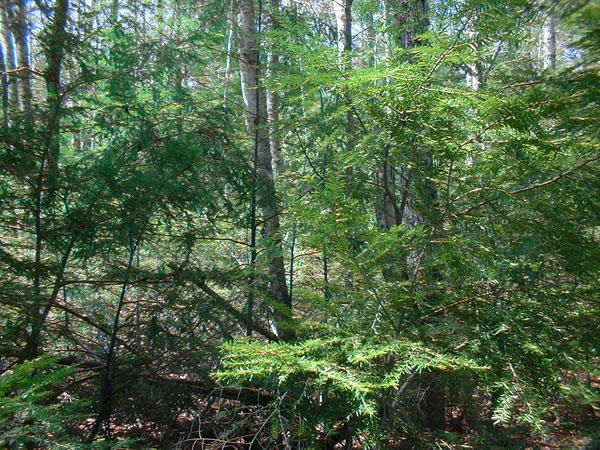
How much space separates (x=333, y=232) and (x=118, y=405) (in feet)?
9.57

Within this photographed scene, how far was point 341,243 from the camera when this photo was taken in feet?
8.70

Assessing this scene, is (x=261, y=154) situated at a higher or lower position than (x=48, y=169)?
A: higher

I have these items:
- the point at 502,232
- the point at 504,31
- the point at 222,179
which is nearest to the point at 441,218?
the point at 502,232

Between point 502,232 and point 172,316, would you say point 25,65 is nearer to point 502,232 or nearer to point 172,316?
point 172,316

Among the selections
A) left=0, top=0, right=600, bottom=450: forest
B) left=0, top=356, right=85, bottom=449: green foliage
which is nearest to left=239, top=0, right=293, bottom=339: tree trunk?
left=0, top=0, right=600, bottom=450: forest

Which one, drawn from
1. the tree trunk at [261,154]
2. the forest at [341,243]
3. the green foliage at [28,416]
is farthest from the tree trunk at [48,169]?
the tree trunk at [261,154]

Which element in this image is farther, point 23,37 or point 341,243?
point 23,37

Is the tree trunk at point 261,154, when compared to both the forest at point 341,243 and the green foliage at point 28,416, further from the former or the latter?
the green foliage at point 28,416

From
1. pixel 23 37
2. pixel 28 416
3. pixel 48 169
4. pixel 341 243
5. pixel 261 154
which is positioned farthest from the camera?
pixel 261 154

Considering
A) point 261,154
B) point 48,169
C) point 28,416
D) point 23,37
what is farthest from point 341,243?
point 261,154

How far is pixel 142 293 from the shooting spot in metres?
5.20

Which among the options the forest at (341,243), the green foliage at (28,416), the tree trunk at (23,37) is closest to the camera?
the green foliage at (28,416)

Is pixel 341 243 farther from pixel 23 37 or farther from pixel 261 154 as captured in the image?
pixel 261 154

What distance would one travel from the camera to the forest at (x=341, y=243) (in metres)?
2.58
